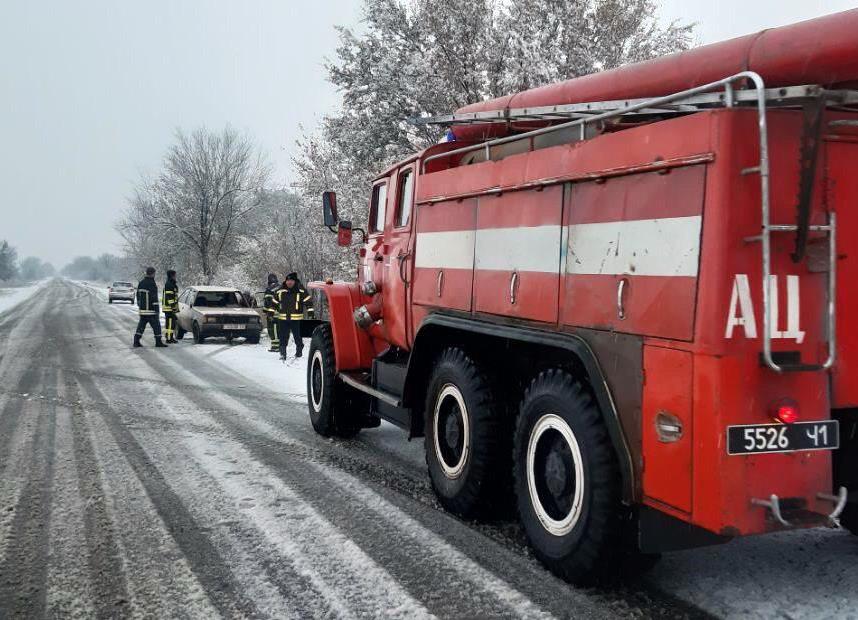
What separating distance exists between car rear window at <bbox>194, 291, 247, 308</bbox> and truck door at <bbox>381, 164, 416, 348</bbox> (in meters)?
12.9

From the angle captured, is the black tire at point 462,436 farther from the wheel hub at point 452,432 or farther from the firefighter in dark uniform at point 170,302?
the firefighter in dark uniform at point 170,302

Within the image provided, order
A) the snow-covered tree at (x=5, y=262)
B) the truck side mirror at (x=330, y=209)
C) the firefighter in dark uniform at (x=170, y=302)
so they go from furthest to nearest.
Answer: the snow-covered tree at (x=5, y=262) < the firefighter in dark uniform at (x=170, y=302) < the truck side mirror at (x=330, y=209)

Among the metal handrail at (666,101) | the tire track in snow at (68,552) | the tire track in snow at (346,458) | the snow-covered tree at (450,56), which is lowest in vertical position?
the tire track in snow at (68,552)

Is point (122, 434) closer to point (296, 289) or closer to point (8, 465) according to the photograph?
point (8, 465)

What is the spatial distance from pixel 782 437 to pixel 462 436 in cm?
220

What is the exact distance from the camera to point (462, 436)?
4.56 m

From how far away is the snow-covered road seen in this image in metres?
3.26

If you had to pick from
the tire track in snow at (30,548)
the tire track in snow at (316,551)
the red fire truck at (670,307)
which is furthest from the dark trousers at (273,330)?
the red fire truck at (670,307)

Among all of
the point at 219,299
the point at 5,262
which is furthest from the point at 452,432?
the point at 5,262

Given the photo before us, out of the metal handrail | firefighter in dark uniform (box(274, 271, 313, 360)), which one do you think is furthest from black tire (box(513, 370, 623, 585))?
firefighter in dark uniform (box(274, 271, 313, 360))

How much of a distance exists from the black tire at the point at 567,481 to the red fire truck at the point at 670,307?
11 millimetres

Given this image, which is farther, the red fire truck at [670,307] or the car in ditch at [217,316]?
the car in ditch at [217,316]

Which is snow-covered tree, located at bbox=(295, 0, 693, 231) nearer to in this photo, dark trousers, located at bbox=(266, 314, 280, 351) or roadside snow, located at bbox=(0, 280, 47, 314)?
dark trousers, located at bbox=(266, 314, 280, 351)

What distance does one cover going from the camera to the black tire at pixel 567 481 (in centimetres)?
321
